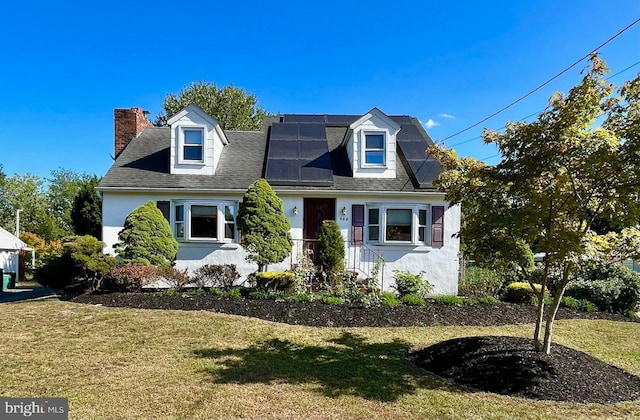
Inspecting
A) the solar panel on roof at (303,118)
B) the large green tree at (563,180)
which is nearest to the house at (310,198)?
the solar panel on roof at (303,118)

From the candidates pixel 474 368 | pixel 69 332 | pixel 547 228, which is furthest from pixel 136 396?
pixel 547 228

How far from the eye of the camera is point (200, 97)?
28406 mm

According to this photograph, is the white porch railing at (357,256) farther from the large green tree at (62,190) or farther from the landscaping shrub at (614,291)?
the large green tree at (62,190)

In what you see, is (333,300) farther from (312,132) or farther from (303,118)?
(303,118)

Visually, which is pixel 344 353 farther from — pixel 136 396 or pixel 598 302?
pixel 598 302

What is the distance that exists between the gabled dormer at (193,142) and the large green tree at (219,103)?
15.9 m

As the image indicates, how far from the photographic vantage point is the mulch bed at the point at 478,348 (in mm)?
4547

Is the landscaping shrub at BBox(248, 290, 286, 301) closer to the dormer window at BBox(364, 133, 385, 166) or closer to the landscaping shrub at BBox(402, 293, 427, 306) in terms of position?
the landscaping shrub at BBox(402, 293, 427, 306)

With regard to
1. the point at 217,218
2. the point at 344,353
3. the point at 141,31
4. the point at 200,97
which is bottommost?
the point at 344,353

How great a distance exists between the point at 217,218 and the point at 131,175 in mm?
3303

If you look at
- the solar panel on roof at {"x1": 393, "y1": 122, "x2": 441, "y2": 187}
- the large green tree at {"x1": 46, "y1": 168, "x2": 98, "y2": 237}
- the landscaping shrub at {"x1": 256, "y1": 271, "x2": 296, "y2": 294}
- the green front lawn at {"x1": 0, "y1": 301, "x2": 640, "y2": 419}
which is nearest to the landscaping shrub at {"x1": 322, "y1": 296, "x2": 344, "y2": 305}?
the landscaping shrub at {"x1": 256, "y1": 271, "x2": 296, "y2": 294}

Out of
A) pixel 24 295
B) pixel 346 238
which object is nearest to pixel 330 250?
pixel 346 238

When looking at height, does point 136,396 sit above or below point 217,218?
below

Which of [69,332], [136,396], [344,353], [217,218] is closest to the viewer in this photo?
[136,396]
